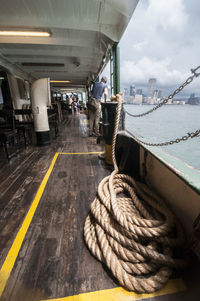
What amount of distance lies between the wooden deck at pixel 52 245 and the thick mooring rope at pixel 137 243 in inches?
2.6

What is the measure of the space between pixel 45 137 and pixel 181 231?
12.0 ft

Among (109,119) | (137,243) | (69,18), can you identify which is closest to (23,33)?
(69,18)

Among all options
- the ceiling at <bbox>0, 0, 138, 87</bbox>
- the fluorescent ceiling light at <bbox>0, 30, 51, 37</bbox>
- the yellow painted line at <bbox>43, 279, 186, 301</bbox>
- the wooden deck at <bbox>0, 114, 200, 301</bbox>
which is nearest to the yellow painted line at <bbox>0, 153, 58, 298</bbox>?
the wooden deck at <bbox>0, 114, 200, 301</bbox>

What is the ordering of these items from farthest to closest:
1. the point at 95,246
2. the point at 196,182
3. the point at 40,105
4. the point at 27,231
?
the point at 40,105 → the point at 27,231 → the point at 95,246 → the point at 196,182

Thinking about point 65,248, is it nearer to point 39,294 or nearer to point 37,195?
point 39,294

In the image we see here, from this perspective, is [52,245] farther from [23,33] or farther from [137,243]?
[23,33]

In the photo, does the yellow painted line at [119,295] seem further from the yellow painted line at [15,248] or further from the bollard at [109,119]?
the bollard at [109,119]

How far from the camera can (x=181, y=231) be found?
1.23 meters

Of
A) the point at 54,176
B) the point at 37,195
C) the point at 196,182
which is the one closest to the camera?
the point at 196,182

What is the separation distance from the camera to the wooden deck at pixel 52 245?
0.96 metres

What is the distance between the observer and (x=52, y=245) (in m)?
1.26

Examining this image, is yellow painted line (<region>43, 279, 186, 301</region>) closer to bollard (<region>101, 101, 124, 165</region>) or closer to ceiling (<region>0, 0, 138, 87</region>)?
bollard (<region>101, 101, 124, 165</region>)

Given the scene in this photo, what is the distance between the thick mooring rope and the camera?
3.33 ft

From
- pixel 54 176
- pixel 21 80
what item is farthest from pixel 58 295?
pixel 21 80
